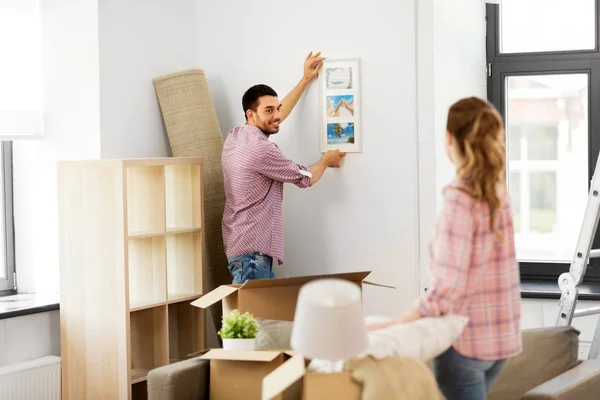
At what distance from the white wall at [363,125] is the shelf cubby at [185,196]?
615mm

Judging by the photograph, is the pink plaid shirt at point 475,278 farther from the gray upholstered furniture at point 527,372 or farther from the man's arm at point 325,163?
the man's arm at point 325,163

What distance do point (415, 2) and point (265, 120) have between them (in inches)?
39.0

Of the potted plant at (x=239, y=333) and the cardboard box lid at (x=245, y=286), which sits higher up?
the cardboard box lid at (x=245, y=286)

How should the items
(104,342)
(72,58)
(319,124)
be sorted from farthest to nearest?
(319,124)
(72,58)
(104,342)

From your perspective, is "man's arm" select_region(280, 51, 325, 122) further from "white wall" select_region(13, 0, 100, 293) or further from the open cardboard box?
the open cardboard box

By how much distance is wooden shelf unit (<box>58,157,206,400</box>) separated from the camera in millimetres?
4152

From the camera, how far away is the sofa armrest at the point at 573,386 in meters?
3.07

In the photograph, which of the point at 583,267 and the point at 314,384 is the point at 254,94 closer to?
the point at 583,267

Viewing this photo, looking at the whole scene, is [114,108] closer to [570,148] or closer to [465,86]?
[465,86]

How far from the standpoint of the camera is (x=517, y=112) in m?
5.29

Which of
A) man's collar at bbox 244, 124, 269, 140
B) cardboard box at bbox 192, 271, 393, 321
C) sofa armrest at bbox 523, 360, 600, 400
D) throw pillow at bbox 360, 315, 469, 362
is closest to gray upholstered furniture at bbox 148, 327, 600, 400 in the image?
sofa armrest at bbox 523, 360, 600, 400

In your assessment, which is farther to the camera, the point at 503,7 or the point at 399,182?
the point at 503,7

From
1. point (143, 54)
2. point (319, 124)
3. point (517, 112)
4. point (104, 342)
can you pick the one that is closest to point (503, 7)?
point (517, 112)


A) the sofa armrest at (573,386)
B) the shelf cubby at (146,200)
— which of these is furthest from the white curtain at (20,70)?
the sofa armrest at (573,386)
